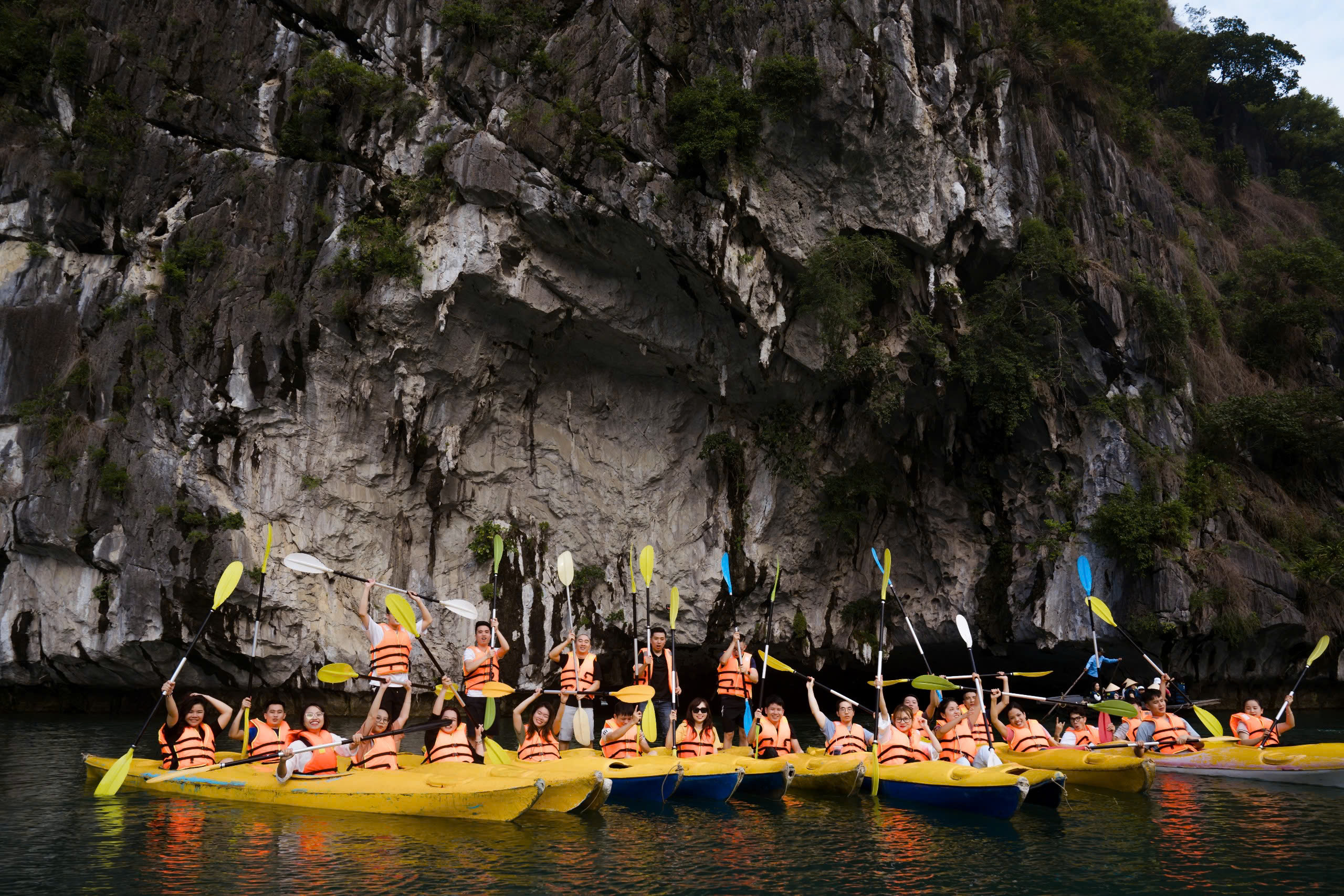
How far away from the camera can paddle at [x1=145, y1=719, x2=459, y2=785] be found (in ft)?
27.6

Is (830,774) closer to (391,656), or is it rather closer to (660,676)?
(660,676)

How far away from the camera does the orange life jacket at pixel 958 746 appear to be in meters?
10.2

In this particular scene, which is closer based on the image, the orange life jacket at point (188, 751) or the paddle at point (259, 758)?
the paddle at point (259, 758)

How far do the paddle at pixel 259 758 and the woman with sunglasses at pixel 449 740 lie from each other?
0.08 metres

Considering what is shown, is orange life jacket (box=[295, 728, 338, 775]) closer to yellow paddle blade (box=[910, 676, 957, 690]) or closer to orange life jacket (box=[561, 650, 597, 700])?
orange life jacket (box=[561, 650, 597, 700])

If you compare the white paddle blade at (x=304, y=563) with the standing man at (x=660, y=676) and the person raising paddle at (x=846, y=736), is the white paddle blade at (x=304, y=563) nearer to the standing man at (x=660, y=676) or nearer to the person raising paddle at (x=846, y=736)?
the standing man at (x=660, y=676)

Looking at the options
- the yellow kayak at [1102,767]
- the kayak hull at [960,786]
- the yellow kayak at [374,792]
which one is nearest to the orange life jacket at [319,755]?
the yellow kayak at [374,792]

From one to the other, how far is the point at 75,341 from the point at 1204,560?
67.0 feet

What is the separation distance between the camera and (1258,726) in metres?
11.4

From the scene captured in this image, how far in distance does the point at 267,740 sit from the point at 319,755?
93cm

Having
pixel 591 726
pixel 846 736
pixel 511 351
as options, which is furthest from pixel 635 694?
pixel 511 351

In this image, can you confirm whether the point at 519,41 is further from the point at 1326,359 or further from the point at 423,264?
the point at 1326,359

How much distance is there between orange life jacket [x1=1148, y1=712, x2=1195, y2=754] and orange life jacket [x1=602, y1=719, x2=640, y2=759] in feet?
20.7

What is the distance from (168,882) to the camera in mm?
6070
